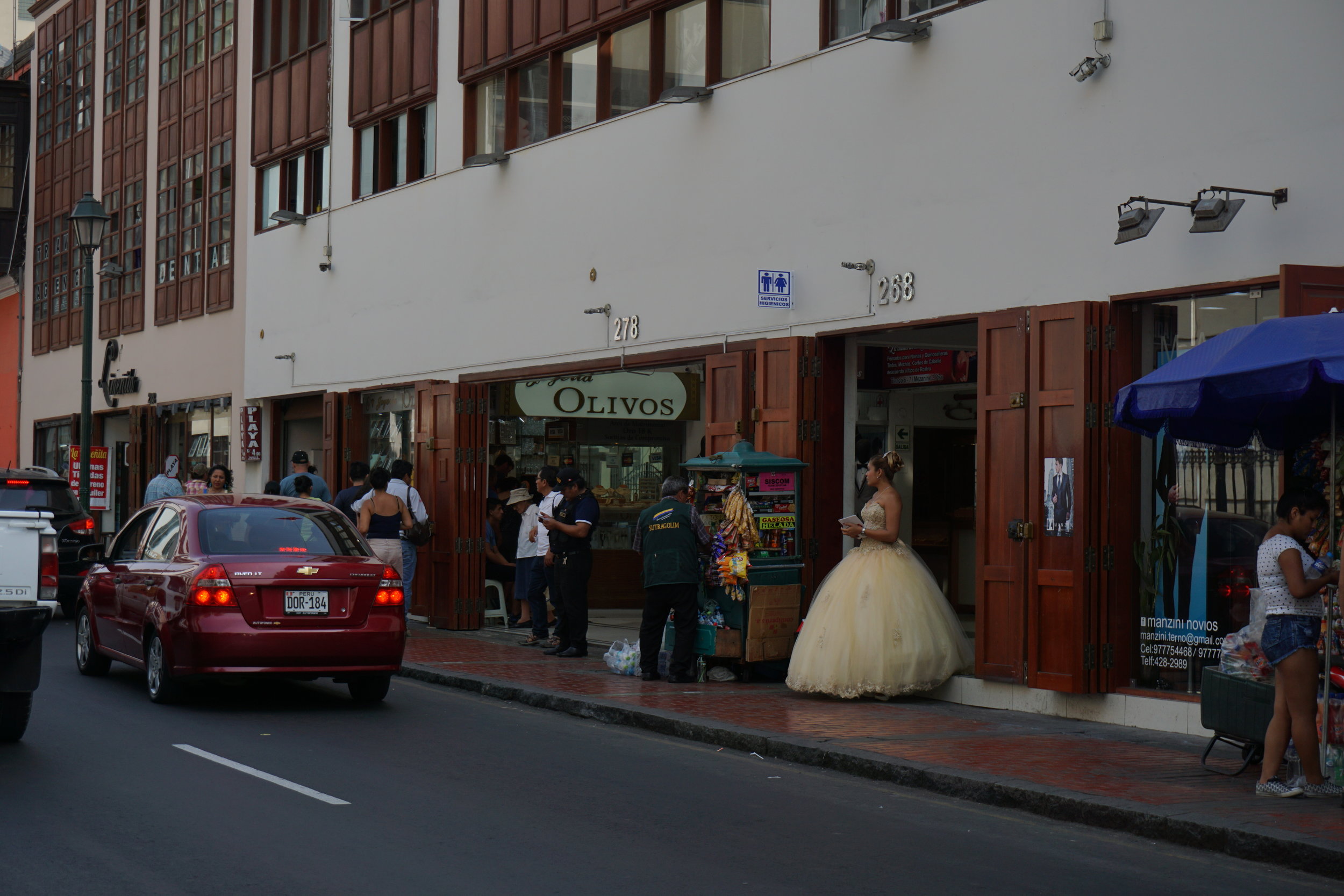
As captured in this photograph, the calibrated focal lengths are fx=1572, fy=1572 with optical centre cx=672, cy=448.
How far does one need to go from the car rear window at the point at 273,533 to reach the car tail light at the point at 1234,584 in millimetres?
6338

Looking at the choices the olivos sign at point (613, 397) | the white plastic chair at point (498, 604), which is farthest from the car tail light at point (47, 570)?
the white plastic chair at point (498, 604)

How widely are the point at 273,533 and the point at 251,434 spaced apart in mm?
14491

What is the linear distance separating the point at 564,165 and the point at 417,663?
6.09 meters

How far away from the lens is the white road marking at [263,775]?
8.23 metres

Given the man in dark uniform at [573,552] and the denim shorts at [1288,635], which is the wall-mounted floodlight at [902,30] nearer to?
the man in dark uniform at [573,552]

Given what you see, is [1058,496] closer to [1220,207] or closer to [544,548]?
[1220,207]

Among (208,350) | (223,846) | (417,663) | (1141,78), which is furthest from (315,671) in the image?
(208,350)

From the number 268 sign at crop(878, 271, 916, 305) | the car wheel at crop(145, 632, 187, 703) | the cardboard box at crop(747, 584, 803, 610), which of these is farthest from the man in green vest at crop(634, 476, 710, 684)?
the car wheel at crop(145, 632, 187, 703)

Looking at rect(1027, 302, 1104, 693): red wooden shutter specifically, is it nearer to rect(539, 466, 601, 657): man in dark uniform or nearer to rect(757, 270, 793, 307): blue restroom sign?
rect(757, 270, 793, 307): blue restroom sign

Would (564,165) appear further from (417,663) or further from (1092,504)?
(1092,504)

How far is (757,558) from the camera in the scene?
1352 centimetres

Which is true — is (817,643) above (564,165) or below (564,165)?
below

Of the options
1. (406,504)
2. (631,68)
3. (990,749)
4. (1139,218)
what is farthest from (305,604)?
(631,68)

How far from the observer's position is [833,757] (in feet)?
32.4
